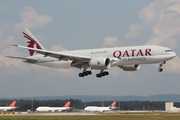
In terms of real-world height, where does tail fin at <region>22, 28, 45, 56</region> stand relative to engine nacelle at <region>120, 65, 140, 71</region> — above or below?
above

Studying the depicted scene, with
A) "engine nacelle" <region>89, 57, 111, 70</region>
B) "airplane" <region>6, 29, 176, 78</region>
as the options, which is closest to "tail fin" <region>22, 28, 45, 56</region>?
"airplane" <region>6, 29, 176, 78</region>

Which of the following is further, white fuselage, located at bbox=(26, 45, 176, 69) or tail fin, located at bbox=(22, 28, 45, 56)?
tail fin, located at bbox=(22, 28, 45, 56)

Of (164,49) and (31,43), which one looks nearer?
(164,49)

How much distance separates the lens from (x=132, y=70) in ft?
208

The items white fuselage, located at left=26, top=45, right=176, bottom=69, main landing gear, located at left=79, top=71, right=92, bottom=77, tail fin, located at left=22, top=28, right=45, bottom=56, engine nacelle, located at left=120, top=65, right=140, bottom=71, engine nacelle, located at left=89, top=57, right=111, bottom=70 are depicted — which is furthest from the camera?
tail fin, located at left=22, top=28, right=45, bottom=56

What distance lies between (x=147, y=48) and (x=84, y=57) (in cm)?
1233

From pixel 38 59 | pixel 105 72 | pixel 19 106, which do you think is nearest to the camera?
pixel 105 72

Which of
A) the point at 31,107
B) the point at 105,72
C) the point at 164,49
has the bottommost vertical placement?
the point at 31,107

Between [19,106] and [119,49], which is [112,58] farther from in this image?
[19,106]

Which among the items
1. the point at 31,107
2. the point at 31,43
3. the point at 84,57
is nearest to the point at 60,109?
the point at 31,107

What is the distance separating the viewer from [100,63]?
54.7 m

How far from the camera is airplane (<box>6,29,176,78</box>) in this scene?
2092 inches

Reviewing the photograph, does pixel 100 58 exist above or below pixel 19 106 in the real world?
above

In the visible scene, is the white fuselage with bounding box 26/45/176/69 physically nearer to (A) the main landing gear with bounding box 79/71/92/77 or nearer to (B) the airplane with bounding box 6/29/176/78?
(B) the airplane with bounding box 6/29/176/78
